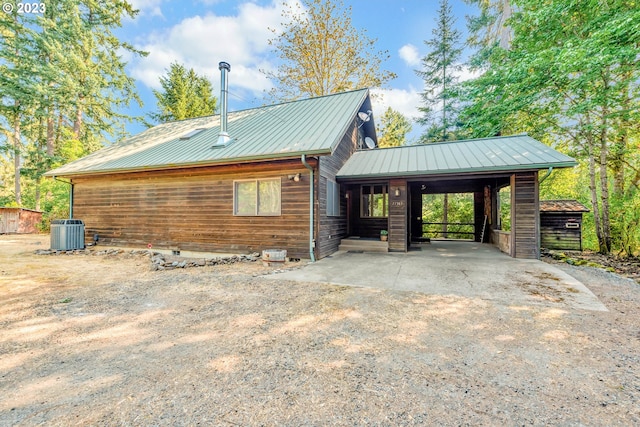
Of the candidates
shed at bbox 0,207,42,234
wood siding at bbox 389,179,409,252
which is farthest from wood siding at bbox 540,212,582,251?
shed at bbox 0,207,42,234

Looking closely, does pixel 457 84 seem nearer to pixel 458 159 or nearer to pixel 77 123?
pixel 458 159

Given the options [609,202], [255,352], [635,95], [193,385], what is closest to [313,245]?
[255,352]

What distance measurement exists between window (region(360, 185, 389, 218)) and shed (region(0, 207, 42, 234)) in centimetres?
1959

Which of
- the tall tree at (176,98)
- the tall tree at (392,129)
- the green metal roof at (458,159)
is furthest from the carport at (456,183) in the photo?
the tall tree at (176,98)

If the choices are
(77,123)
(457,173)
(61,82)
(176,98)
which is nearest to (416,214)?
(457,173)

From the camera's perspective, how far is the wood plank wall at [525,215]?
23.0 feet

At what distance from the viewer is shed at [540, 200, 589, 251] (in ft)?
27.8

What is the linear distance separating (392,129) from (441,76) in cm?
484

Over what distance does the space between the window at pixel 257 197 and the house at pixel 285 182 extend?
0.03 meters

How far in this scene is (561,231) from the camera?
8.65 metres

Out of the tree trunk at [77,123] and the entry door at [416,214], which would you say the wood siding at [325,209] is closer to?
the entry door at [416,214]

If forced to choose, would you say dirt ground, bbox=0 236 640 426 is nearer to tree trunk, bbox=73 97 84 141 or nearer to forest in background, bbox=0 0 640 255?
forest in background, bbox=0 0 640 255

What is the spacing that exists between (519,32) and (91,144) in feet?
81.0

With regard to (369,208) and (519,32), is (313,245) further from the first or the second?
(519,32)
